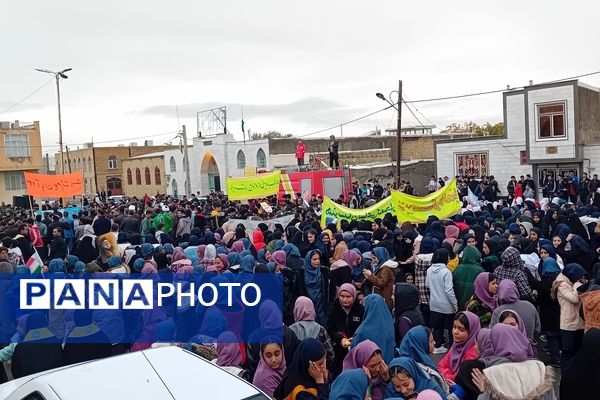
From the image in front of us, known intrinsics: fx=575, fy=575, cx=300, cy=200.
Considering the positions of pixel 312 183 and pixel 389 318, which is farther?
pixel 312 183

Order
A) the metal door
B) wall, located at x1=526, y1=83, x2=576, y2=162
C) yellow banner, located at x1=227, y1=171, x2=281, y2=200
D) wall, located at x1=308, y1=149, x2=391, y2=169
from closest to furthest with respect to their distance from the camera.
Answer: yellow banner, located at x1=227, y1=171, x2=281, y2=200 < wall, located at x1=526, y1=83, x2=576, y2=162 < the metal door < wall, located at x1=308, y1=149, x2=391, y2=169

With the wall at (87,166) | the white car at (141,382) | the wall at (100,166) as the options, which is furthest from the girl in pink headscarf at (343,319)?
the wall at (87,166)

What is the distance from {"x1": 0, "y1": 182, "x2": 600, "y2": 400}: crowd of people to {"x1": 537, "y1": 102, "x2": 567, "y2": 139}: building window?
12873mm

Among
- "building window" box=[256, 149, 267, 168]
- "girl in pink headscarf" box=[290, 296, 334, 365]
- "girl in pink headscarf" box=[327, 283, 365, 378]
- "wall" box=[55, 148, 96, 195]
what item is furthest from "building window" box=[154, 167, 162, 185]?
"girl in pink headscarf" box=[290, 296, 334, 365]

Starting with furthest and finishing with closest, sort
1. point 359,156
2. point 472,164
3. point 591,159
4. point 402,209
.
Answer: point 359,156 < point 472,164 < point 591,159 < point 402,209

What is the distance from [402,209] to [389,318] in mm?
7177

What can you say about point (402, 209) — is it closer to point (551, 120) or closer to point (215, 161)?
point (551, 120)

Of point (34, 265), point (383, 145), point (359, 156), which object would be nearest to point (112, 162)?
point (383, 145)

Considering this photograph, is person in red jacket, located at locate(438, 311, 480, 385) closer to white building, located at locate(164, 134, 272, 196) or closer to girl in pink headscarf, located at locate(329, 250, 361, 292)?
girl in pink headscarf, located at locate(329, 250, 361, 292)

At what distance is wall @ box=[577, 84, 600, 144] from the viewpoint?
22.2 meters

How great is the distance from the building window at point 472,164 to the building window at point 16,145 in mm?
39075

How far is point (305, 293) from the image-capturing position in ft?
24.5

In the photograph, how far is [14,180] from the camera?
4947cm

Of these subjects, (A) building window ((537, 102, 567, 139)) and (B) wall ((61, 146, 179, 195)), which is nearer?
(A) building window ((537, 102, 567, 139))
